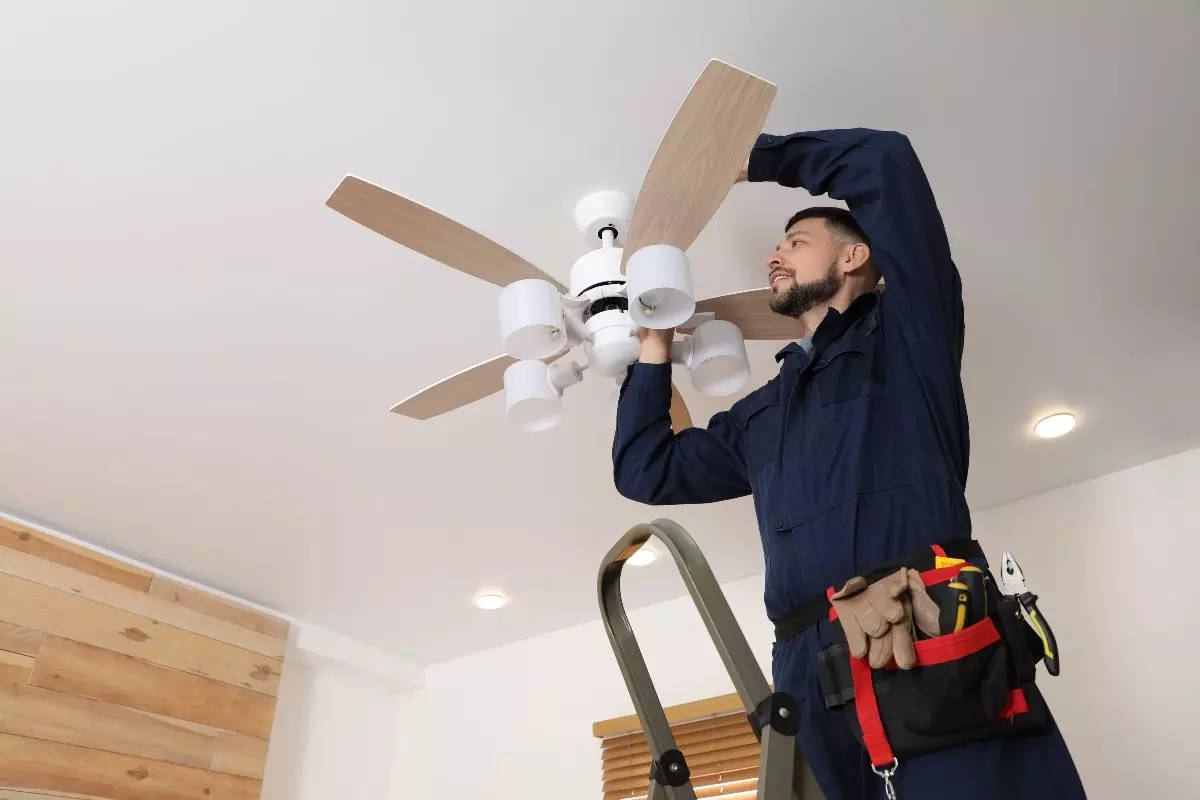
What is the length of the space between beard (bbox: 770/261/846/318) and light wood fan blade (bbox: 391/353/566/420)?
45 centimetres

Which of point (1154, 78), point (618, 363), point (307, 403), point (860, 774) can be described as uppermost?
point (307, 403)

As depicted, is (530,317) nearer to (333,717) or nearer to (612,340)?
(612,340)

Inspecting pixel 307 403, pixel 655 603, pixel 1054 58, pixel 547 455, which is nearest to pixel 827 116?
pixel 1054 58

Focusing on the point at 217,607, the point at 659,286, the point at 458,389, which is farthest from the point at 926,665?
the point at 217,607

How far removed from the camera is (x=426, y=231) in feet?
5.02

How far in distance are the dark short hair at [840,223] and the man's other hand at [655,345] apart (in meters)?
0.29

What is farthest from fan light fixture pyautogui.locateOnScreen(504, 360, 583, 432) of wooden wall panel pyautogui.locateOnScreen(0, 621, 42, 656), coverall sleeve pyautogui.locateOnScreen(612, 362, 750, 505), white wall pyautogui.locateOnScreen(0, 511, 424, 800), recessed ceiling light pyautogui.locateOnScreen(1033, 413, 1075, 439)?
white wall pyautogui.locateOnScreen(0, 511, 424, 800)

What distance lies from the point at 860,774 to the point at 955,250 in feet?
4.50

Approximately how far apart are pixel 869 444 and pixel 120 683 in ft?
9.00

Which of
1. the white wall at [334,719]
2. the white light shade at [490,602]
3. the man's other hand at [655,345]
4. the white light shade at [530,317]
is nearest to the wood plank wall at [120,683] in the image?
the white wall at [334,719]

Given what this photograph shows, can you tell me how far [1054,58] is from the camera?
5.63 feet

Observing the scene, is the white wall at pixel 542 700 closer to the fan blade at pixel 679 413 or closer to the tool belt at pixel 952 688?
the fan blade at pixel 679 413

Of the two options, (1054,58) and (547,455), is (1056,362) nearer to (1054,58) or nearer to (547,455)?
(1054,58)

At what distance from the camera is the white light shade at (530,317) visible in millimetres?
1540
